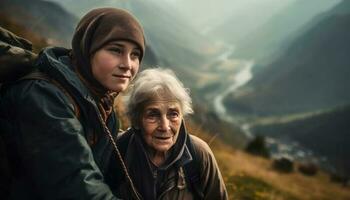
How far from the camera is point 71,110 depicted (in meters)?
2.30

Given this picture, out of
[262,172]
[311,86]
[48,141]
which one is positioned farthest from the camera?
[311,86]

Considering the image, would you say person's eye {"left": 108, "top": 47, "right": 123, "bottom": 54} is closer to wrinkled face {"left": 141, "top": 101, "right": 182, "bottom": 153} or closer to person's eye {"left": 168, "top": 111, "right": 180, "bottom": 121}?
wrinkled face {"left": 141, "top": 101, "right": 182, "bottom": 153}

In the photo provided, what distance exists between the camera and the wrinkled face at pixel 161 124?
119 inches

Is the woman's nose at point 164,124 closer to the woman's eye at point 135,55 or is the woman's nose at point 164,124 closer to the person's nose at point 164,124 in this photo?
the person's nose at point 164,124

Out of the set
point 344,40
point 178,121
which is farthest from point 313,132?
point 178,121

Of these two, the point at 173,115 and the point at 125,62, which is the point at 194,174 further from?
the point at 125,62

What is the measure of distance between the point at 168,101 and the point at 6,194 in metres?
1.29

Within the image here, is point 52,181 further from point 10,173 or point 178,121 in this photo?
point 178,121

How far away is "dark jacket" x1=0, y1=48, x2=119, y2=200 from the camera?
85.3 inches

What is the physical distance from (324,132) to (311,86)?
58467 millimetres

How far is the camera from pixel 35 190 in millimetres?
2326

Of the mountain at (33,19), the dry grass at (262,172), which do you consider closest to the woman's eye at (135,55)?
the mountain at (33,19)

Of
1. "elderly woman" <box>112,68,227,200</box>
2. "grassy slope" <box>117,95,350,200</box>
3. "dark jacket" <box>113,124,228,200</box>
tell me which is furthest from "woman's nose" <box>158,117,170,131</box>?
"grassy slope" <box>117,95,350,200</box>

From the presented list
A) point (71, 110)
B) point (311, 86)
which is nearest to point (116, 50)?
point (71, 110)
